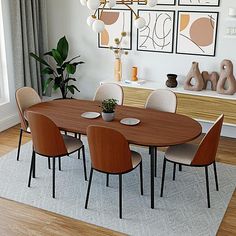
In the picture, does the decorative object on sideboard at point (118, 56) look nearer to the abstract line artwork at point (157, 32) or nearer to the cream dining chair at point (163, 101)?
the abstract line artwork at point (157, 32)

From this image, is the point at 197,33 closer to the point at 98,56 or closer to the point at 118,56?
the point at 118,56

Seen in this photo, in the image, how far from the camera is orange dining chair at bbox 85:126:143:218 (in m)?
3.08

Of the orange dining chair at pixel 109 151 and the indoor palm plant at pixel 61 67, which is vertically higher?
the indoor palm plant at pixel 61 67

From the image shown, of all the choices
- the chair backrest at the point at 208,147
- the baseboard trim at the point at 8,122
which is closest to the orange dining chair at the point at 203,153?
the chair backrest at the point at 208,147

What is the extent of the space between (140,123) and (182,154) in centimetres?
A: 48

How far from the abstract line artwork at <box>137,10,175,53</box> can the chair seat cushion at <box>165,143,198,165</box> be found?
6.34ft

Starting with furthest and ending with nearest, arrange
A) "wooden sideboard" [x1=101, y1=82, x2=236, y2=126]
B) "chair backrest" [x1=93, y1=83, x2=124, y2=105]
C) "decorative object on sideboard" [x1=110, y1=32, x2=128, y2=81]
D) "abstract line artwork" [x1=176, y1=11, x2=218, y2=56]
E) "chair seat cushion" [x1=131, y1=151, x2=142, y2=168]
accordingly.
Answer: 1. "decorative object on sideboard" [x1=110, y1=32, x2=128, y2=81]
2. "abstract line artwork" [x1=176, y1=11, x2=218, y2=56]
3. "wooden sideboard" [x1=101, y1=82, x2=236, y2=126]
4. "chair backrest" [x1=93, y1=83, x2=124, y2=105]
5. "chair seat cushion" [x1=131, y1=151, x2=142, y2=168]

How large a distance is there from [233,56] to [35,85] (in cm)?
284

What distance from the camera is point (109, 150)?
3.15m

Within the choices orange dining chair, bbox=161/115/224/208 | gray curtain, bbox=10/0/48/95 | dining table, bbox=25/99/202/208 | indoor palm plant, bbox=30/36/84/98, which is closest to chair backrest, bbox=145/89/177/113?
dining table, bbox=25/99/202/208

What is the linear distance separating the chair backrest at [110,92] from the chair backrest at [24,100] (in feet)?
2.35

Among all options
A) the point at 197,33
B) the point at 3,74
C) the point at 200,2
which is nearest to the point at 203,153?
the point at 197,33

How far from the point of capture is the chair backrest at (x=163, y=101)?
4094 mm

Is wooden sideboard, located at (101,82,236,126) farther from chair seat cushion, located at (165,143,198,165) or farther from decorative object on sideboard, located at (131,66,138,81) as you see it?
chair seat cushion, located at (165,143,198,165)
